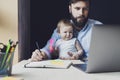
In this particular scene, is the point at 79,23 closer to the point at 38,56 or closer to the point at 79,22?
the point at 79,22

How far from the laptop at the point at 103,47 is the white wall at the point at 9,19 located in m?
1.02

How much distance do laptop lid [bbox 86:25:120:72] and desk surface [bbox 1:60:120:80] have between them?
59 millimetres

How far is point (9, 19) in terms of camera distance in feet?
7.27

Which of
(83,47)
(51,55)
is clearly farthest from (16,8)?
(83,47)

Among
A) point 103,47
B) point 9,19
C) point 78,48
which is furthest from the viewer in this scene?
point 9,19

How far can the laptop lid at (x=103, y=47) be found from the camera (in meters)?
1.33

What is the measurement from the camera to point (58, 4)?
205 centimetres

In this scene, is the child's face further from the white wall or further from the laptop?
the laptop

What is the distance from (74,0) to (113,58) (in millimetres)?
786

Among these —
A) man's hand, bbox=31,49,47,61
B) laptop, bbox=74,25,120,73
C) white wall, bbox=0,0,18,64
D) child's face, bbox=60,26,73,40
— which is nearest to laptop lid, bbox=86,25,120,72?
laptop, bbox=74,25,120,73

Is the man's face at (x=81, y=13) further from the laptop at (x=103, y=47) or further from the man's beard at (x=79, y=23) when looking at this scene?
the laptop at (x=103, y=47)

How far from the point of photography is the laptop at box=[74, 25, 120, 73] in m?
1.33

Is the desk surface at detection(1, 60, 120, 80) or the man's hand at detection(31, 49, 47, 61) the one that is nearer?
the desk surface at detection(1, 60, 120, 80)

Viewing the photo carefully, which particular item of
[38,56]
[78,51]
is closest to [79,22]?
[78,51]
